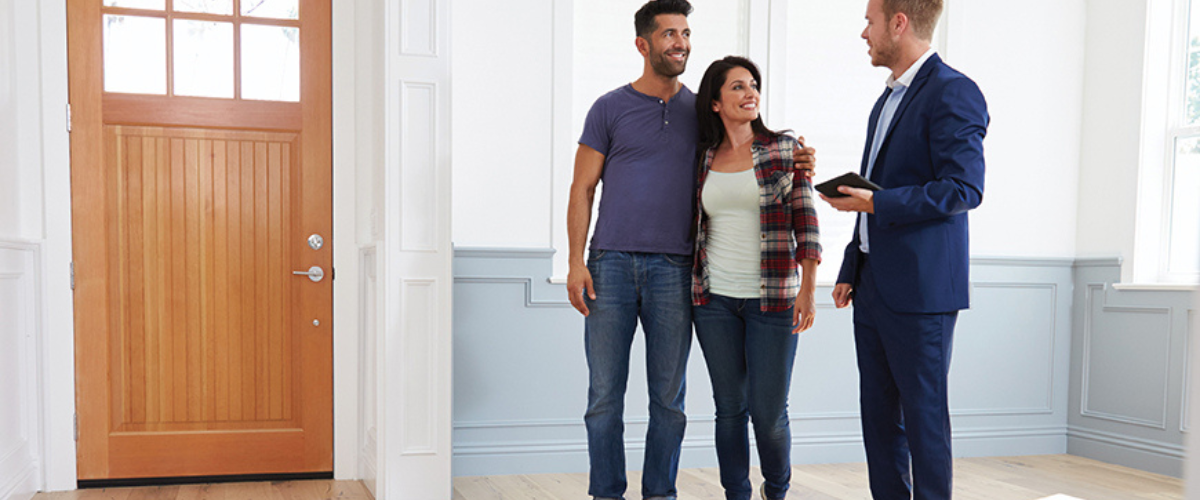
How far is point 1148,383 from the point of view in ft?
11.7

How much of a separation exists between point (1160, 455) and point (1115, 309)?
2.05 ft

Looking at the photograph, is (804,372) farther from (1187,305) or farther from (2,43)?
(2,43)

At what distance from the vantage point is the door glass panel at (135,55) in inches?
118

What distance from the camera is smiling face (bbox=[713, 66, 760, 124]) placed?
222cm

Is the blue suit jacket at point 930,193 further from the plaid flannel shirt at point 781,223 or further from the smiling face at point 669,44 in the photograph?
the smiling face at point 669,44

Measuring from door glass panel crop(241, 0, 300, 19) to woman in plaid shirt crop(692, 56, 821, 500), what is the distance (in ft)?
5.61

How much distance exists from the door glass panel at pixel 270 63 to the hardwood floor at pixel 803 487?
1414mm

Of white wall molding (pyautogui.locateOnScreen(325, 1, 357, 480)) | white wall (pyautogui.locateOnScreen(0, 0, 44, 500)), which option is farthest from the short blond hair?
white wall (pyautogui.locateOnScreen(0, 0, 44, 500))

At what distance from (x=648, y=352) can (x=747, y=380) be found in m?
0.28

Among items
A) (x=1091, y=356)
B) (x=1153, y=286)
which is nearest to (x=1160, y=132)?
(x=1153, y=286)

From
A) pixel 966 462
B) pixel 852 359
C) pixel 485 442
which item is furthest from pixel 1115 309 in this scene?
pixel 485 442

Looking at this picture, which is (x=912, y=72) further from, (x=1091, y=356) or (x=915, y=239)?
(x=1091, y=356)

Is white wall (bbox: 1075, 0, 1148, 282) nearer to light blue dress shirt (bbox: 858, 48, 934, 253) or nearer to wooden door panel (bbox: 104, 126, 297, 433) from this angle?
light blue dress shirt (bbox: 858, 48, 934, 253)

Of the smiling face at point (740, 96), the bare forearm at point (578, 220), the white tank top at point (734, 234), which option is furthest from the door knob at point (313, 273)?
the smiling face at point (740, 96)
